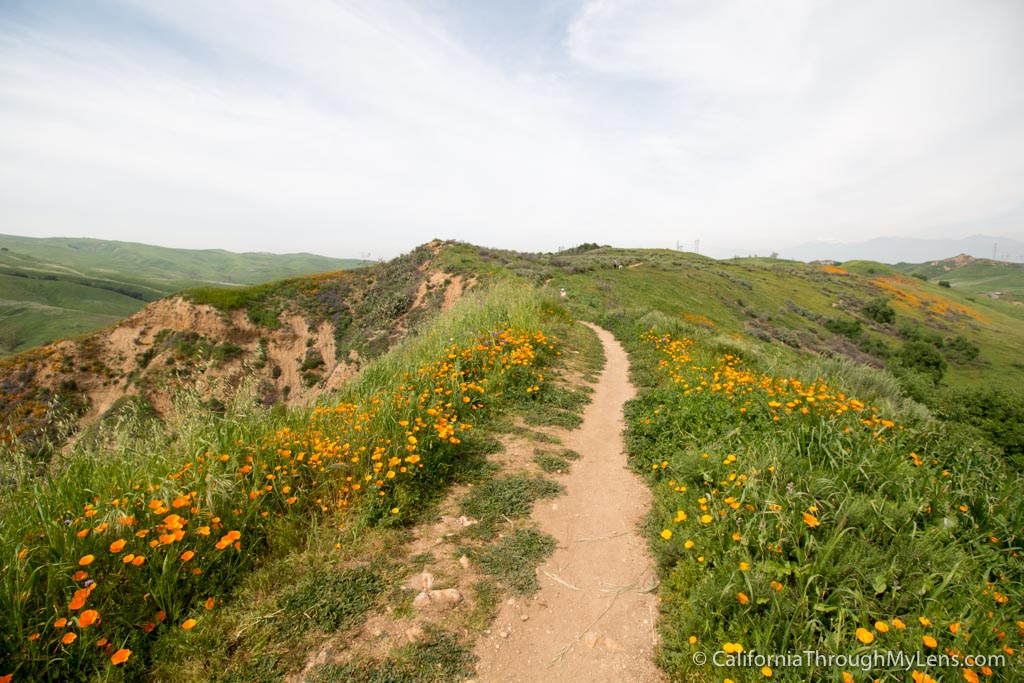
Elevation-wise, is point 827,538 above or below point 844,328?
above

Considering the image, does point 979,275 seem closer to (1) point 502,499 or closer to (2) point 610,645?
(1) point 502,499

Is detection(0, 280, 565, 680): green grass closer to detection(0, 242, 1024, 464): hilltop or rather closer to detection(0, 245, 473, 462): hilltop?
detection(0, 242, 1024, 464): hilltop

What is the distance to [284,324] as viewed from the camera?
3528 centimetres

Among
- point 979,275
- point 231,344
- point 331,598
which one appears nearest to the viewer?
point 331,598

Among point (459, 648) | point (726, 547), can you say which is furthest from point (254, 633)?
point (726, 547)

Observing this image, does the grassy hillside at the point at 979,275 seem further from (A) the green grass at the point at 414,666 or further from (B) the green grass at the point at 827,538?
(A) the green grass at the point at 414,666

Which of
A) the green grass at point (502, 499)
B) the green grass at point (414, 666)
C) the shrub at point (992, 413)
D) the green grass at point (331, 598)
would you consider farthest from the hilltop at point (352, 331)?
the green grass at point (414, 666)

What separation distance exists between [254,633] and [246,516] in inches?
38.0

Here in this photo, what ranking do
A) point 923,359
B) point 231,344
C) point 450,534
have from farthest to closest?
point 923,359 → point 231,344 → point 450,534

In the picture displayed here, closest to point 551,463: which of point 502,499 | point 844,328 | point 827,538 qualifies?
point 502,499

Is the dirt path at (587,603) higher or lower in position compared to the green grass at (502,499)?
lower

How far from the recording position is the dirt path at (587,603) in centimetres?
268

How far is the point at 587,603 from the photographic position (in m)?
3.16

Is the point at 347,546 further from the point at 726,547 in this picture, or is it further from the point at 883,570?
the point at 883,570
